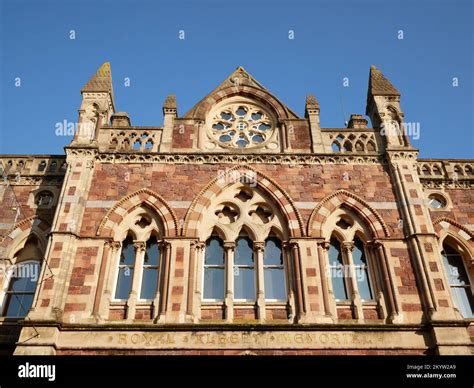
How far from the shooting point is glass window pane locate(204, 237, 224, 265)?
41.9 feet

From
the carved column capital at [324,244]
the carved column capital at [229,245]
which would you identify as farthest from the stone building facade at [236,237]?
the carved column capital at [324,244]

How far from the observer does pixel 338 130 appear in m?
15.5

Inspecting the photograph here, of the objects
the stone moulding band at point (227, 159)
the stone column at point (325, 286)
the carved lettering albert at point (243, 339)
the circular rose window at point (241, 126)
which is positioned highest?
the circular rose window at point (241, 126)

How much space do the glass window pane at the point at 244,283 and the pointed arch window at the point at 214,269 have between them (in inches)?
13.4

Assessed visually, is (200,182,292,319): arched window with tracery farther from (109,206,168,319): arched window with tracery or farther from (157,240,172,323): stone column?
(109,206,168,319): arched window with tracery

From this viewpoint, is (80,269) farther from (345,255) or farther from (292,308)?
(345,255)

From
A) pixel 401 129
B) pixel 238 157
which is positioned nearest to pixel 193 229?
pixel 238 157

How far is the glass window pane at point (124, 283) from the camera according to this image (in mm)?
12121

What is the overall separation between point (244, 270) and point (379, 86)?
330 inches

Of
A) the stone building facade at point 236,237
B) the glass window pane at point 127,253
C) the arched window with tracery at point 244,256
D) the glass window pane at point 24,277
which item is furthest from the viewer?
the glass window pane at point 24,277

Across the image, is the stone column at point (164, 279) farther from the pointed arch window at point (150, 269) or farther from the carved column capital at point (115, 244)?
the carved column capital at point (115, 244)

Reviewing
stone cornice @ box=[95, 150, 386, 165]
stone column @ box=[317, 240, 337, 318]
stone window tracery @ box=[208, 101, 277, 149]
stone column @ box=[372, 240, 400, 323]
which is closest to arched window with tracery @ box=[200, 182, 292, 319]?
stone column @ box=[317, 240, 337, 318]

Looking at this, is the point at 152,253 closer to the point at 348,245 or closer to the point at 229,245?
the point at 229,245

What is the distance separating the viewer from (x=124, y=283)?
40.4ft
